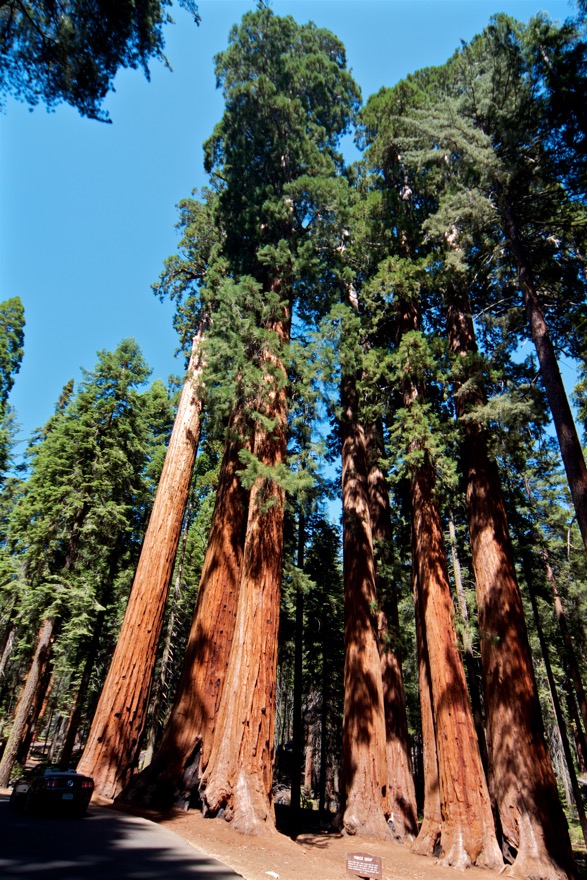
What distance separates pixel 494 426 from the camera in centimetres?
1010

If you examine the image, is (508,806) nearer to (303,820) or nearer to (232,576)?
(232,576)

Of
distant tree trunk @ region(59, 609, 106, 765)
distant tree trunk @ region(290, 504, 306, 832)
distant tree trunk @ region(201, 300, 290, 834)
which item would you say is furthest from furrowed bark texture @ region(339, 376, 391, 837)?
distant tree trunk @ region(59, 609, 106, 765)

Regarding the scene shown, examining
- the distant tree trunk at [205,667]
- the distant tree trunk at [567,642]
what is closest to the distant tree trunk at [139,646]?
the distant tree trunk at [205,667]

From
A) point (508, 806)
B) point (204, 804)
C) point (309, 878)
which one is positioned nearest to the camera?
point (309, 878)

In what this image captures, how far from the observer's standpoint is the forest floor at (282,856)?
4.67 meters

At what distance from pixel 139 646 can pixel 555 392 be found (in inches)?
368

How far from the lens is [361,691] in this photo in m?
9.40

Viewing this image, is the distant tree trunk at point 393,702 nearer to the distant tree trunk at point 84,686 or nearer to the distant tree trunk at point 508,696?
the distant tree trunk at point 508,696

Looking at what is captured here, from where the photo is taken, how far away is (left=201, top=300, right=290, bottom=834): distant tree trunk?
606cm

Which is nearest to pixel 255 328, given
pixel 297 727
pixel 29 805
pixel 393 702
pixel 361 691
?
pixel 361 691

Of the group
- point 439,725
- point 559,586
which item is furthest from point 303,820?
point 559,586

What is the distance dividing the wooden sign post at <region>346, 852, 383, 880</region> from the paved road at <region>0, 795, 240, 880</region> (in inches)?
66.0

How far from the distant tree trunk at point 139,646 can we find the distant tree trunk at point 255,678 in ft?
6.98

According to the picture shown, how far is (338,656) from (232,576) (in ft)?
46.6
